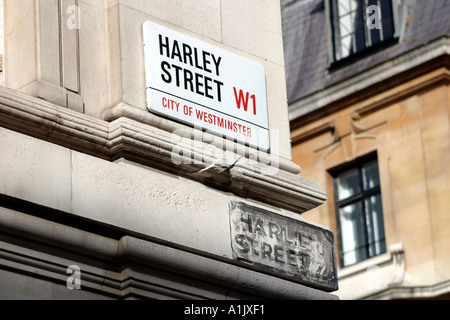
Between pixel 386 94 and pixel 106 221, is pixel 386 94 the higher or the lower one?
the higher one

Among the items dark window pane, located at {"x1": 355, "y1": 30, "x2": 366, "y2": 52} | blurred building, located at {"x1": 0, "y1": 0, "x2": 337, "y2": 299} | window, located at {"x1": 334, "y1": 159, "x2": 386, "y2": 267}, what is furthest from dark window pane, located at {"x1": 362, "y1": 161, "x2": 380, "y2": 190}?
blurred building, located at {"x1": 0, "y1": 0, "x2": 337, "y2": 299}

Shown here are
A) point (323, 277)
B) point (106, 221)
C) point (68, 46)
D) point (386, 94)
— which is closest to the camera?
point (106, 221)

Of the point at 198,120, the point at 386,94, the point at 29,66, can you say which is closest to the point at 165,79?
the point at 198,120

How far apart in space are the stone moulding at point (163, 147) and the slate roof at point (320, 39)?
18532mm

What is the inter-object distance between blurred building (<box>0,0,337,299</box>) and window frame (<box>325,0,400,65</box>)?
63.2ft

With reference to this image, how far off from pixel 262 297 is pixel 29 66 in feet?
7.82

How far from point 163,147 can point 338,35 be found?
22.2 metres

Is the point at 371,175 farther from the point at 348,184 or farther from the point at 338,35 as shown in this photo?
the point at 338,35

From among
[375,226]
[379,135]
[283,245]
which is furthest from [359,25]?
[283,245]

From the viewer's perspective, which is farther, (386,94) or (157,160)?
(386,94)

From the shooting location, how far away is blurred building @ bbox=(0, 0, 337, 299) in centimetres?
963

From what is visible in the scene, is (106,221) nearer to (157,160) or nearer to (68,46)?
(157,160)

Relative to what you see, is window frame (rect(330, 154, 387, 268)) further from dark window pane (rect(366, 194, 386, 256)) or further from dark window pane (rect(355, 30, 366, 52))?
dark window pane (rect(355, 30, 366, 52))

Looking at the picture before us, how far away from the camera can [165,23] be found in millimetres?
11094
